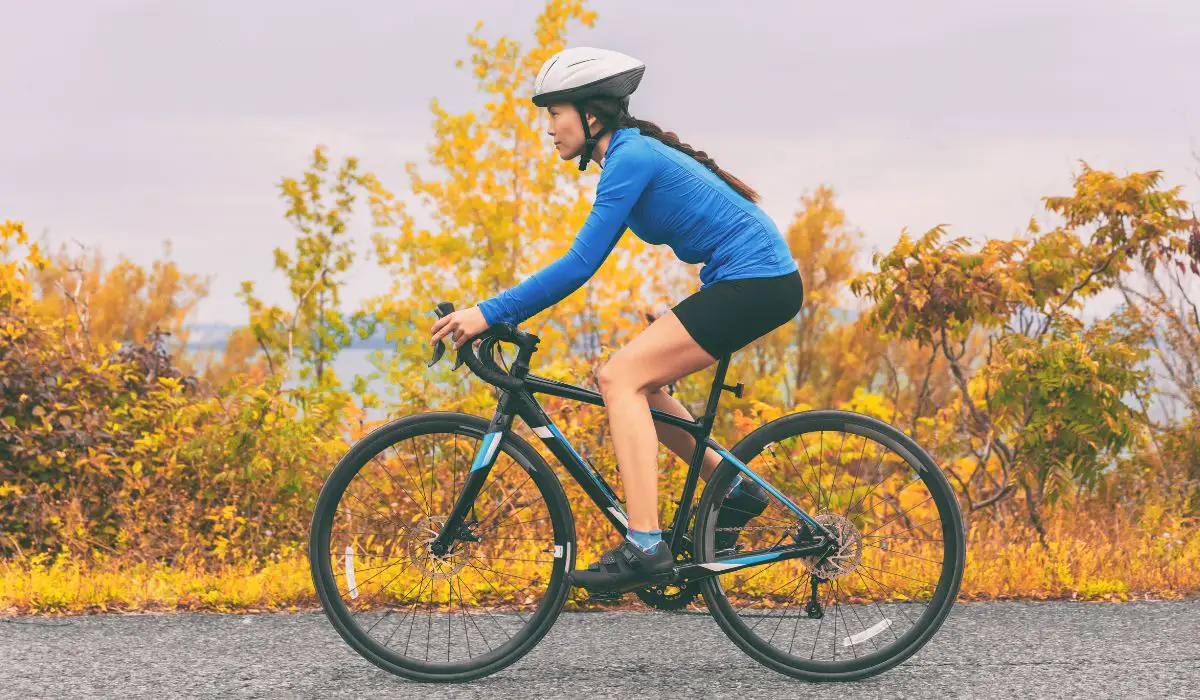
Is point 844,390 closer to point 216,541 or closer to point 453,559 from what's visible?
point 216,541

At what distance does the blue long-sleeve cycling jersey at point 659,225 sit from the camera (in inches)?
158

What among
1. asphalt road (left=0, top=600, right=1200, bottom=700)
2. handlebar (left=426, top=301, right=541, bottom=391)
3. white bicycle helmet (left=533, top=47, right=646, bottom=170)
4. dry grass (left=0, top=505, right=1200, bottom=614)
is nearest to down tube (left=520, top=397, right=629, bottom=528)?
handlebar (left=426, top=301, right=541, bottom=391)

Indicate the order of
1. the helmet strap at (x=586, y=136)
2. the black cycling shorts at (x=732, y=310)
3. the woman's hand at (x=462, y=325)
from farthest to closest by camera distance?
the helmet strap at (x=586, y=136)
the black cycling shorts at (x=732, y=310)
the woman's hand at (x=462, y=325)

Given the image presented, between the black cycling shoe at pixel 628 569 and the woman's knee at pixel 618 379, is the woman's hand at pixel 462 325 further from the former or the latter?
the black cycling shoe at pixel 628 569

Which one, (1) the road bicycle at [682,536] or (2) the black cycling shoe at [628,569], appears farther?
(1) the road bicycle at [682,536]

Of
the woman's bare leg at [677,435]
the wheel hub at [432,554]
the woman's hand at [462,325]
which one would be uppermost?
the woman's hand at [462,325]

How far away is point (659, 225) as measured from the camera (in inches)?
165

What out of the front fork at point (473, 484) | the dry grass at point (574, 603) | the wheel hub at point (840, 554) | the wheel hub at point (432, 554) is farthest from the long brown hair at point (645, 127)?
the dry grass at point (574, 603)

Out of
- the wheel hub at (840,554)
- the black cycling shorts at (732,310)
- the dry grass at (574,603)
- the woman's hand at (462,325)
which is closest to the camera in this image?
the woman's hand at (462,325)

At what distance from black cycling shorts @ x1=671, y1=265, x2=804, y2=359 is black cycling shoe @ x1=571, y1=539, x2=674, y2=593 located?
2.36 feet

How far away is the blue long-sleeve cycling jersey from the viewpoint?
13.2 feet

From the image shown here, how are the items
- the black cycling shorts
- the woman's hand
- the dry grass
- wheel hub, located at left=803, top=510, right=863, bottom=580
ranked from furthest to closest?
the dry grass
wheel hub, located at left=803, top=510, right=863, bottom=580
the black cycling shorts
the woman's hand

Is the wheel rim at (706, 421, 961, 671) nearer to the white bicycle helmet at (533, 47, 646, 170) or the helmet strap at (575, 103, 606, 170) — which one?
the helmet strap at (575, 103, 606, 170)

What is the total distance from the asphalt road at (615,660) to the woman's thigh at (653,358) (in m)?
1.07
